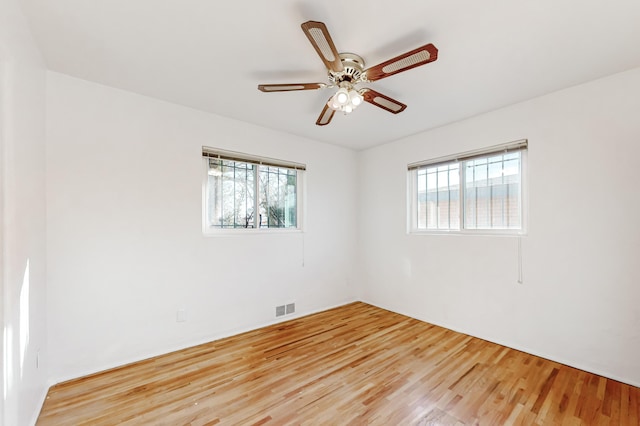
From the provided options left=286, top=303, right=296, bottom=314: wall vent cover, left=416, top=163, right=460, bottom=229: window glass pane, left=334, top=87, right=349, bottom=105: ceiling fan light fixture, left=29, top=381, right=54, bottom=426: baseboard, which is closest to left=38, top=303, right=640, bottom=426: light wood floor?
left=29, top=381, right=54, bottom=426: baseboard

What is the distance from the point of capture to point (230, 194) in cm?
332

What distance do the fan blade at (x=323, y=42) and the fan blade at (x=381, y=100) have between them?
34 cm

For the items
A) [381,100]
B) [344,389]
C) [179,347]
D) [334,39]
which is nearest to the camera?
[334,39]

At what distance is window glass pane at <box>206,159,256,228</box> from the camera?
10.5 ft

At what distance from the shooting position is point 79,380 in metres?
2.25

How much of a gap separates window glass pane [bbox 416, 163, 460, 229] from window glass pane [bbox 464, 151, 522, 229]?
13 centimetres

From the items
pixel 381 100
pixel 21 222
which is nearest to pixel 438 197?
pixel 381 100

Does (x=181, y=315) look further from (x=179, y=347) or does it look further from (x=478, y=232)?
(x=478, y=232)

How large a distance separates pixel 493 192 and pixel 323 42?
2.59 m

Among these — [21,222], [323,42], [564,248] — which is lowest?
[564,248]

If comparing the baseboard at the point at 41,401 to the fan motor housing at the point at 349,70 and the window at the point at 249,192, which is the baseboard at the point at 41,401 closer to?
the window at the point at 249,192

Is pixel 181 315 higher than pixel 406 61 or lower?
lower

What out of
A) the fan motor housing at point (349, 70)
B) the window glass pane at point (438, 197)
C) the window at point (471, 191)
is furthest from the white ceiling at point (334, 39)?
the window glass pane at point (438, 197)

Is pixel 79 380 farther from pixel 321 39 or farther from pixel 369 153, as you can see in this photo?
pixel 369 153
